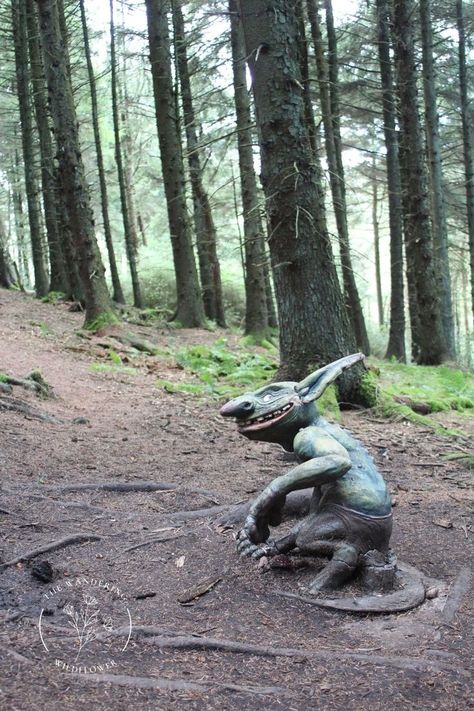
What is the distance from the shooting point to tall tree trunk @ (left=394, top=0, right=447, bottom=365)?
1517cm

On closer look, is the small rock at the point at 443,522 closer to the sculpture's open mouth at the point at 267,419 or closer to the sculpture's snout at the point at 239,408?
the sculpture's open mouth at the point at 267,419

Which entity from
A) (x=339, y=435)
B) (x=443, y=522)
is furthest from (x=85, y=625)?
(x=443, y=522)

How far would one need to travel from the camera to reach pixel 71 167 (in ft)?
46.8

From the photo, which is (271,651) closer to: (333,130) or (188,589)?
(188,589)

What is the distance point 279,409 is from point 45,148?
1875 cm

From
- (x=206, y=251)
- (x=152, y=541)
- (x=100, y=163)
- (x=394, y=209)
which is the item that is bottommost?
(x=152, y=541)

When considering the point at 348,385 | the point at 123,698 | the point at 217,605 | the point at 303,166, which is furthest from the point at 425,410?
the point at 123,698

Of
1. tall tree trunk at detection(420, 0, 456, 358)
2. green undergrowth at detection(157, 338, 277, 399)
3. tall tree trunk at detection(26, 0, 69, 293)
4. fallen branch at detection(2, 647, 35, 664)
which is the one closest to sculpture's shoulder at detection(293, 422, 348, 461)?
fallen branch at detection(2, 647, 35, 664)

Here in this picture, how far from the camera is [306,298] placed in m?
8.70

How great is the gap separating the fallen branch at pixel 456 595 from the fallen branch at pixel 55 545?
2.47 m

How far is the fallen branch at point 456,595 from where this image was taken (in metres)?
3.72

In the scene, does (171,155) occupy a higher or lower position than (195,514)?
higher

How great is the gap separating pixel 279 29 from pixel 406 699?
775cm

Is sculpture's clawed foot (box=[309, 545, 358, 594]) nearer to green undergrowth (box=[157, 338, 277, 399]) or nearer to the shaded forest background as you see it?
the shaded forest background
